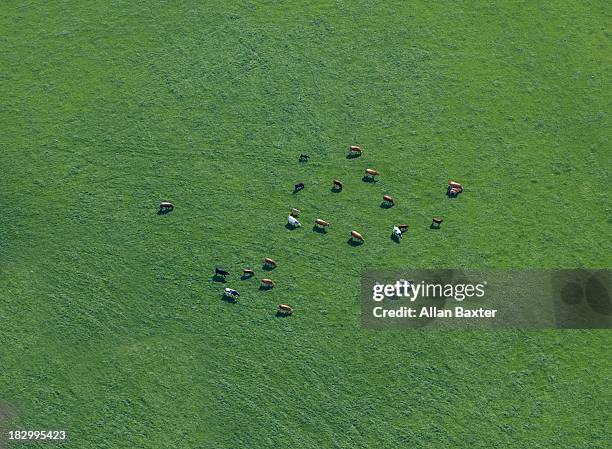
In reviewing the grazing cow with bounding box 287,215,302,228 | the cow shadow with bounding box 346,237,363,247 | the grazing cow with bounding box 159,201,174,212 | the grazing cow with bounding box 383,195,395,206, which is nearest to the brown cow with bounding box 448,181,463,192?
the grazing cow with bounding box 383,195,395,206

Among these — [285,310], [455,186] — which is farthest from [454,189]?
[285,310]

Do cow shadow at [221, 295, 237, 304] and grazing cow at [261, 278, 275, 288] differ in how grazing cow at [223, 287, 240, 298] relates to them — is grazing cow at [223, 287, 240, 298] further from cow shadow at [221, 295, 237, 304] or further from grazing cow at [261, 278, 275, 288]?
grazing cow at [261, 278, 275, 288]

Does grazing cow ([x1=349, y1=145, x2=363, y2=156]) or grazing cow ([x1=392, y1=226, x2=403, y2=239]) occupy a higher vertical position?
grazing cow ([x1=349, y1=145, x2=363, y2=156])

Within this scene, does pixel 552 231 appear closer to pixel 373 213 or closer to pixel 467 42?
pixel 373 213

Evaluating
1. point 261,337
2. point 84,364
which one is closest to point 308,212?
point 261,337

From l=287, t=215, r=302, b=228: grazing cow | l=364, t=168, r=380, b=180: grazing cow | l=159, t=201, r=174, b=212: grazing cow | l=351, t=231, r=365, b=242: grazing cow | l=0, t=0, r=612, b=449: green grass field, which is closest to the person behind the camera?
l=0, t=0, r=612, b=449: green grass field

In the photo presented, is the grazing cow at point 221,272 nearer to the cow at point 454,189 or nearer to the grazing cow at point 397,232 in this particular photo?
the grazing cow at point 397,232

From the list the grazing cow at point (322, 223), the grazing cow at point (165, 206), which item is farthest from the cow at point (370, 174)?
the grazing cow at point (165, 206)

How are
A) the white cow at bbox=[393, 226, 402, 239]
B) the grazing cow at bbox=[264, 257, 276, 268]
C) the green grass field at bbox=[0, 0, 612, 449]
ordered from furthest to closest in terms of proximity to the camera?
1. the white cow at bbox=[393, 226, 402, 239]
2. the grazing cow at bbox=[264, 257, 276, 268]
3. the green grass field at bbox=[0, 0, 612, 449]
